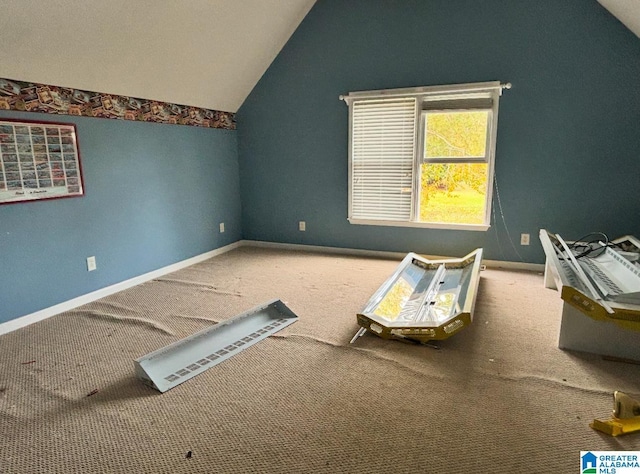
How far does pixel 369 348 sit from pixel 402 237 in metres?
2.28

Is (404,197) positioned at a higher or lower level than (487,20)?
lower

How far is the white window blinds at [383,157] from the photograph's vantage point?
170 inches

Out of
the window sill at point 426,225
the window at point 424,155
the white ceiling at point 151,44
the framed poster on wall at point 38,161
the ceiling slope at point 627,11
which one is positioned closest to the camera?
the white ceiling at point 151,44

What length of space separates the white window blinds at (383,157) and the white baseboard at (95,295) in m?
1.97

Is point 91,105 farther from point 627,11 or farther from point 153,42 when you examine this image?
point 627,11

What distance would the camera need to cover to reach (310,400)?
1.98 metres

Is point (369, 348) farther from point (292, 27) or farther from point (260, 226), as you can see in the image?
point (292, 27)

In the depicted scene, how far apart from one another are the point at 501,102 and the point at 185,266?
368 cm

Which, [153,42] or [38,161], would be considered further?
[153,42]

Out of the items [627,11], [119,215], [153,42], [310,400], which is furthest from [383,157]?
[310,400]

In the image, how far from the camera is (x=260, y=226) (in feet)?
17.3

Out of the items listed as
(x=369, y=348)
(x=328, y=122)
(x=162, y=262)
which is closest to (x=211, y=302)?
(x=162, y=262)

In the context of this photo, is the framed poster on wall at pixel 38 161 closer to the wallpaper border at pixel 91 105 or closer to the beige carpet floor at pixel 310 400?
the wallpaper border at pixel 91 105

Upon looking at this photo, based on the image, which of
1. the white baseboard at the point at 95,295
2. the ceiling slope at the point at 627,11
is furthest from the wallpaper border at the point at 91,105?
the ceiling slope at the point at 627,11
